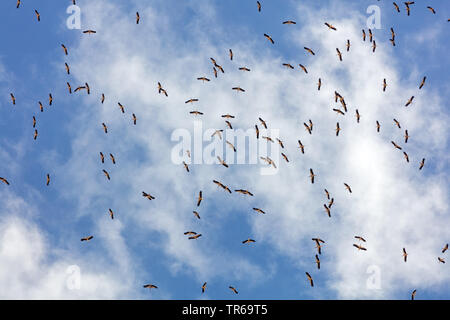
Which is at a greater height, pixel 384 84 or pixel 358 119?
pixel 384 84

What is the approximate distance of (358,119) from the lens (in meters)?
54.4
